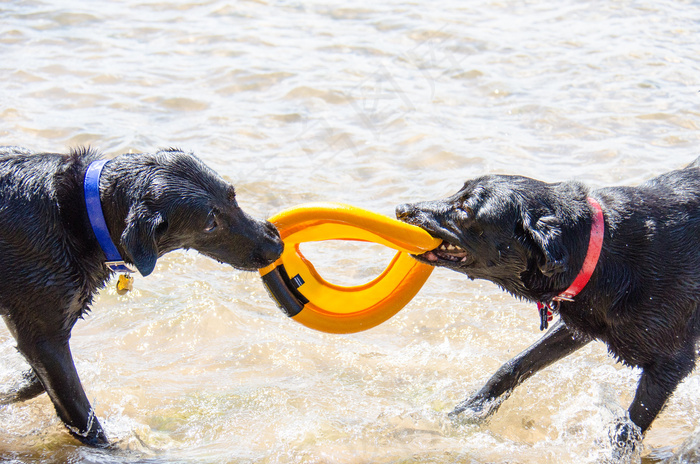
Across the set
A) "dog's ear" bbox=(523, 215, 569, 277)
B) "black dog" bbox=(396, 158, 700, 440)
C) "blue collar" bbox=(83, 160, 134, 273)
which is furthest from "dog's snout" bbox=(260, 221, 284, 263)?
"dog's ear" bbox=(523, 215, 569, 277)

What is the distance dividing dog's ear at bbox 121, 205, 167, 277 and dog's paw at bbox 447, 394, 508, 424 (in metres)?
2.39

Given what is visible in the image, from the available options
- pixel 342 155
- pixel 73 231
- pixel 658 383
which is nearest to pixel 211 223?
pixel 73 231

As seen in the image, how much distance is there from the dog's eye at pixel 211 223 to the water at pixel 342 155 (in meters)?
1.40

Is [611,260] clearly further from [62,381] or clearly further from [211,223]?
[62,381]

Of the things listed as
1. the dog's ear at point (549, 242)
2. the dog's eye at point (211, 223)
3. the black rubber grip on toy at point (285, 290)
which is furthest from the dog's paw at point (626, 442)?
the dog's eye at point (211, 223)

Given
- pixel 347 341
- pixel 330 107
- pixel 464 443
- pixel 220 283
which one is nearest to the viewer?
pixel 464 443

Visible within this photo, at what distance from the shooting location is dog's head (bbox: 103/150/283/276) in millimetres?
4094

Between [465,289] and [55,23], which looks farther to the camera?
[55,23]

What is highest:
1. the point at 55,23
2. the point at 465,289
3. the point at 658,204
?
the point at 658,204

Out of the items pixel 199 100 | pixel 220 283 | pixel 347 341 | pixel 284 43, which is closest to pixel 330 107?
Result: pixel 199 100

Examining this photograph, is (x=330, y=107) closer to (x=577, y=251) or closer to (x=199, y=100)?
(x=199, y=100)

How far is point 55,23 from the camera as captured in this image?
41.0ft

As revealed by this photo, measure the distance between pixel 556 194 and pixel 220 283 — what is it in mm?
3323

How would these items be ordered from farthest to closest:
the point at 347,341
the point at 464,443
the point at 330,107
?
the point at 330,107
the point at 347,341
the point at 464,443
